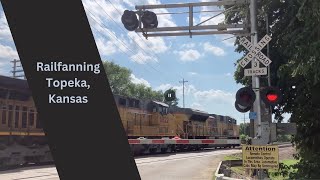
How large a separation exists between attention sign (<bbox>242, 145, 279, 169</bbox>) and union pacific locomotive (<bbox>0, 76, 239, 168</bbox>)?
12.8m

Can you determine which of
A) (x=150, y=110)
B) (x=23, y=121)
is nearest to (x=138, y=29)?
(x=23, y=121)

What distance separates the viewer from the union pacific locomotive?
19641 mm

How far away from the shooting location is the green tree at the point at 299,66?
992cm

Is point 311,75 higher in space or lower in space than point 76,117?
higher

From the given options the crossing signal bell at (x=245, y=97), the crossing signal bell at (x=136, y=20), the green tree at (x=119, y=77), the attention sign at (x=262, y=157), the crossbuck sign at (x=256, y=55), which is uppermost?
the green tree at (x=119, y=77)

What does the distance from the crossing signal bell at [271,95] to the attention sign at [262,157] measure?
1.04m

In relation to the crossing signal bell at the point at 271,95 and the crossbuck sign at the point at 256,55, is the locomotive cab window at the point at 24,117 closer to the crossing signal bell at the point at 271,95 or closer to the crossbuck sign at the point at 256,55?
the crossbuck sign at the point at 256,55

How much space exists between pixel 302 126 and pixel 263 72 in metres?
4.58

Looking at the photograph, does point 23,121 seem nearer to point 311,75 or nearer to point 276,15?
point 276,15

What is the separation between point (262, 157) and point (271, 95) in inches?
55.1

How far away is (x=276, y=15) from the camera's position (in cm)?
1596

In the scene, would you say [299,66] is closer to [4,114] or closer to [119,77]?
[4,114]

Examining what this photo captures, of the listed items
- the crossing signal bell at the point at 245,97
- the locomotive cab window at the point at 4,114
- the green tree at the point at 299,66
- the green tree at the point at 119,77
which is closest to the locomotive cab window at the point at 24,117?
the locomotive cab window at the point at 4,114

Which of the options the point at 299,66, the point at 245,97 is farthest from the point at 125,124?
the point at 299,66
